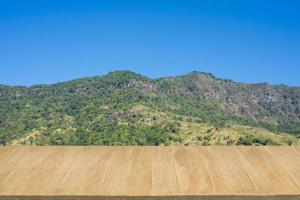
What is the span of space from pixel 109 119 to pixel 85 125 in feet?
33.8

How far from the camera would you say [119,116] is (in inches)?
5374

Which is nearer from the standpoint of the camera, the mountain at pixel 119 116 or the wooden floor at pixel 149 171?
the wooden floor at pixel 149 171

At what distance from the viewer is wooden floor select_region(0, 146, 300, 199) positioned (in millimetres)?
2676

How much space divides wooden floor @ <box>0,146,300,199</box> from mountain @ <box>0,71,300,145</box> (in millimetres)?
79499

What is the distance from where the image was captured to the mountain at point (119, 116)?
109000 mm

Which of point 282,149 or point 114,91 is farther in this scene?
point 114,91

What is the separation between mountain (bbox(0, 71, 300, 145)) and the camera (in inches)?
4291

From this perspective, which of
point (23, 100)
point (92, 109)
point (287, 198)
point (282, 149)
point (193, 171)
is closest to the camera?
point (287, 198)

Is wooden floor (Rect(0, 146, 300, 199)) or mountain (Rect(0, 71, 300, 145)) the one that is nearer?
wooden floor (Rect(0, 146, 300, 199))

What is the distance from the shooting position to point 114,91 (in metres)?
165

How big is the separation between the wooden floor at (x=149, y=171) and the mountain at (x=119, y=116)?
79.5 metres

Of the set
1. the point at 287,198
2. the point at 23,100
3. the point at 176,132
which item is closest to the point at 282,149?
the point at 287,198

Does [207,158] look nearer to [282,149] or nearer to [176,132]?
[282,149]

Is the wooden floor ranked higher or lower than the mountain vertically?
higher
